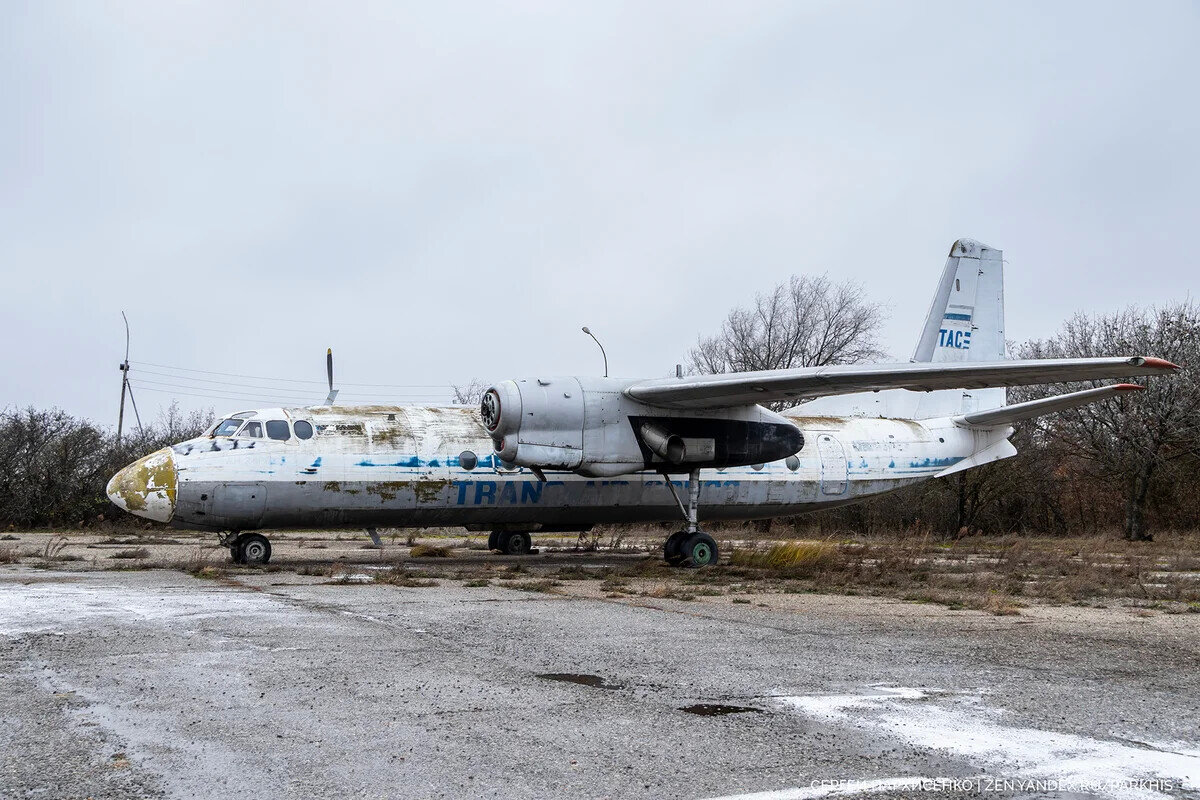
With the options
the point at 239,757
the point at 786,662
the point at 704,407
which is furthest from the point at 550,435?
the point at 239,757

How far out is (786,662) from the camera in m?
7.64

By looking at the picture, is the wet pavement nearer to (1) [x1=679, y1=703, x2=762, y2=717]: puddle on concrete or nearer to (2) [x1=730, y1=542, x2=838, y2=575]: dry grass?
(1) [x1=679, y1=703, x2=762, y2=717]: puddle on concrete

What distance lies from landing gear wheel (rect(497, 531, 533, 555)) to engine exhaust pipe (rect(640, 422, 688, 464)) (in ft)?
17.8

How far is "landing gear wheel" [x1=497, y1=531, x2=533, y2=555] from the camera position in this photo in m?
21.6

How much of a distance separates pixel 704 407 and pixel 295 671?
1160 centimetres

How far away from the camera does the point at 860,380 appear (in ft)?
50.4

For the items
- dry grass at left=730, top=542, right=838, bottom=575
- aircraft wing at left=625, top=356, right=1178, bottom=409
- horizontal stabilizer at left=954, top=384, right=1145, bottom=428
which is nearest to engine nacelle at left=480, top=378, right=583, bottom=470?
aircraft wing at left=625, top=356, right=1178, bottom=409

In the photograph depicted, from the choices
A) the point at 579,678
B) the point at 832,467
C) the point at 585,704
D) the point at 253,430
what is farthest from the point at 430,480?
the point at 585,704

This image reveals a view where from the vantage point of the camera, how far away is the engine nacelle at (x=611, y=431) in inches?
636

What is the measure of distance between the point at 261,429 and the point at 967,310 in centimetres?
1445

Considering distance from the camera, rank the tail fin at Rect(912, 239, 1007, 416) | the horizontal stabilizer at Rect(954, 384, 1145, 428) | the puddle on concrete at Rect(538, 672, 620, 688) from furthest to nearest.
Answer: the tail fin at Rect(912, 239, 1007, 416) < the horizontal stabilizer at Rect(954, 384, 1145, 428) < the puddle on concrete at Rect(538, 672, 620, 688)

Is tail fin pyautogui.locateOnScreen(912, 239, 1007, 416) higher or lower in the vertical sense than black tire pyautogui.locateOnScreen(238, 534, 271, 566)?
higher

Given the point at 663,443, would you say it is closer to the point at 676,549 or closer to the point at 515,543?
the point at 676,549

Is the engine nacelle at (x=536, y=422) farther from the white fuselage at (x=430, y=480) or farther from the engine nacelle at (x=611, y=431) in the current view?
the white fuselage at (x=430, y=480)
